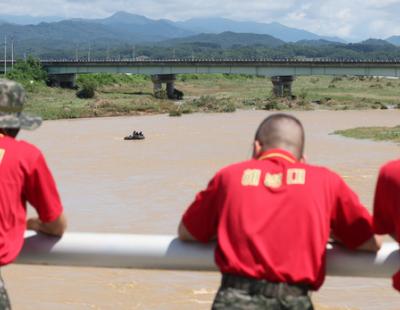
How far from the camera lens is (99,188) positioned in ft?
81.1

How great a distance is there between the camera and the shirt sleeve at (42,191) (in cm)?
338

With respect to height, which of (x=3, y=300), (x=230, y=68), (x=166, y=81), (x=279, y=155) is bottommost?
(x=166, y=81)

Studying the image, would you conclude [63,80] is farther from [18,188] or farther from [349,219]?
[349,219]

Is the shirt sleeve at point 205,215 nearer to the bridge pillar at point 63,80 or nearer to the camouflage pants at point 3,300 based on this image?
the camouflage pants at point 3,300

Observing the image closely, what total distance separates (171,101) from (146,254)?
69012 mm

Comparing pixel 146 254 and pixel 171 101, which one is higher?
pixel 146 254

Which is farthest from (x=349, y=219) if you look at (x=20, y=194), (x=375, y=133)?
(x=375, y=133)

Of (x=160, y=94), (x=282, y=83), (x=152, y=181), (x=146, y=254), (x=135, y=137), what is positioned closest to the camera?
(x=146, y=254)

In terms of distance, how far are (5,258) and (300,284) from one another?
1204 mm

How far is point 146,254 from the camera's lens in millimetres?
3465

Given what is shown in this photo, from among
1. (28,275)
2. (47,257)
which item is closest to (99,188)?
(28,275)

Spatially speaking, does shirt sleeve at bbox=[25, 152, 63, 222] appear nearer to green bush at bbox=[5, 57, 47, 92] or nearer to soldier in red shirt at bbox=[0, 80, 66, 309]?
soldier in red shirt at bbox=[0, 80, 66, 309]

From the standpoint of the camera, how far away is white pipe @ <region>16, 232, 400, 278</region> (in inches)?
131

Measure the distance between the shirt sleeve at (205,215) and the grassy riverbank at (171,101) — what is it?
54.5 m
